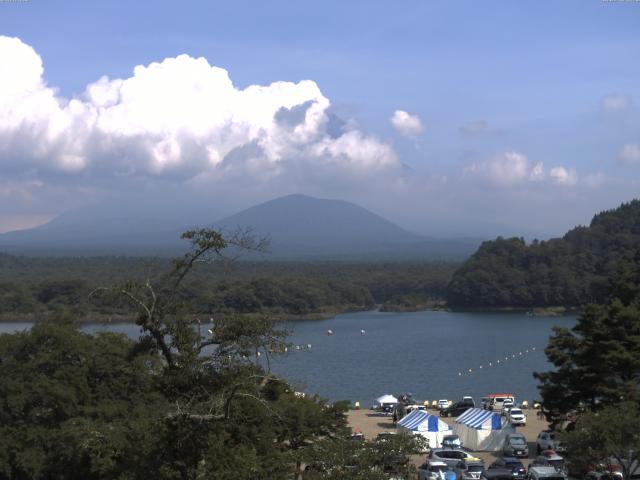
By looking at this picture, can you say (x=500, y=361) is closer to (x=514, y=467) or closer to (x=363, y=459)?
(x=514, y=467)

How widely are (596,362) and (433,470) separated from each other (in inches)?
169

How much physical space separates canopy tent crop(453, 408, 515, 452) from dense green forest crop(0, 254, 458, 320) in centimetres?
→ 2469

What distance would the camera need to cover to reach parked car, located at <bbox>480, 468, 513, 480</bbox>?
13.7 meters

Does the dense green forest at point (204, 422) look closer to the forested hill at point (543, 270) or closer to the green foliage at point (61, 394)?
the green foliage at point (61, 394)

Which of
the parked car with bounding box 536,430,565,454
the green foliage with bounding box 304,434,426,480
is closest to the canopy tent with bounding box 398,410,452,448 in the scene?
the parked car with bounding box 536,430,565,454

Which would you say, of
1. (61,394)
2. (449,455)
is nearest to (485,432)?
(449,455)

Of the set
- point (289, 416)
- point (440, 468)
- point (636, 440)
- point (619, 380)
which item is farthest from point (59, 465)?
point (619, 380)

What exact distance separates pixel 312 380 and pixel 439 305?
40.9 metres

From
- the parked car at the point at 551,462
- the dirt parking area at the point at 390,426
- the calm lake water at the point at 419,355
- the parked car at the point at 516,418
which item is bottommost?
the calm lake water at the point at 419,355

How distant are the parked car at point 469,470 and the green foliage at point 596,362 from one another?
9.27ft

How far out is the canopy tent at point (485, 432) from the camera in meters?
18.0

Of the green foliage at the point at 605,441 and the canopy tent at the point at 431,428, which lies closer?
the green foliage at the point at 605,441

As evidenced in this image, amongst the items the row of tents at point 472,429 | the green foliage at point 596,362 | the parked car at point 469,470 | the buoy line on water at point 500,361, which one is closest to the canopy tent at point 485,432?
the row of tents at point 472,429

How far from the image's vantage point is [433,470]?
46.5 ft
